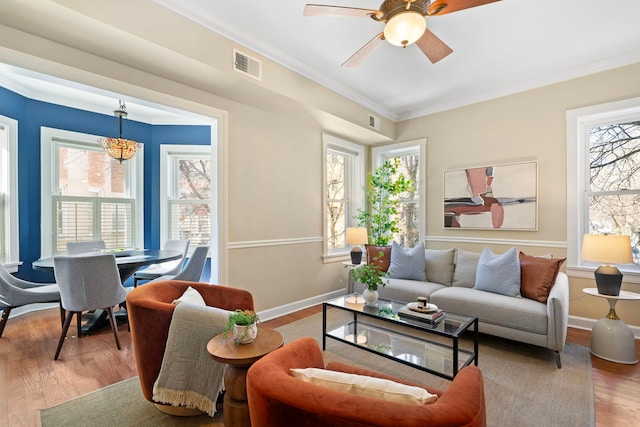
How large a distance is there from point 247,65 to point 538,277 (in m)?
3.47

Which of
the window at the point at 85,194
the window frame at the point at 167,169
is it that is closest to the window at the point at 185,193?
the window frame at the point at 167,169

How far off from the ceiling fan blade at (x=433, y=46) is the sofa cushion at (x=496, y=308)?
227 centimetres

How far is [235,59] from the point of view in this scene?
9.04 feet

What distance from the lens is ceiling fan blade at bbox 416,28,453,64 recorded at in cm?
226

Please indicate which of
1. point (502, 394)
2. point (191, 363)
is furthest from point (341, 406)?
point (502, 394)

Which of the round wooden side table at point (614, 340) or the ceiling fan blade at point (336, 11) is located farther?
the round wooden side table at point (614, 340)

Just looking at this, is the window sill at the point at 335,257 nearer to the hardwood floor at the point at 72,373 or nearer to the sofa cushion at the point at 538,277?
the sofa cushion at the point at 538,277

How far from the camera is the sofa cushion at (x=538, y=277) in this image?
9.46 ft

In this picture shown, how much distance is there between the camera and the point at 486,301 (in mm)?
2920

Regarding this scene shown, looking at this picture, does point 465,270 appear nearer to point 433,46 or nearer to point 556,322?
point 556,322

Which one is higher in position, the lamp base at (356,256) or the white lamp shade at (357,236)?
the white lamp shade at (357,236)

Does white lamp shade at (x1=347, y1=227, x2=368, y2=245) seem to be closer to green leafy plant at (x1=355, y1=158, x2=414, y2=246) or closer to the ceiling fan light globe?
green leafy plant at (x1=355, y1=158, x2=414, y2=246)

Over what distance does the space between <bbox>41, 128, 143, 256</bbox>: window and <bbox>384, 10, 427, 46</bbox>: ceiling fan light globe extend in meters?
4.44

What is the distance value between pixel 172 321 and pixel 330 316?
2.30 metres
